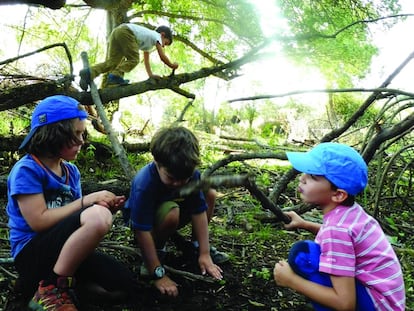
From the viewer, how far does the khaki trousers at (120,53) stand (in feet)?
17.9

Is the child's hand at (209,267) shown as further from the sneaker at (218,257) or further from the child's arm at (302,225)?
the child's arm at (302,225)

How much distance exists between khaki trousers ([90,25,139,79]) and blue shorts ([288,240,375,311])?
434 cm

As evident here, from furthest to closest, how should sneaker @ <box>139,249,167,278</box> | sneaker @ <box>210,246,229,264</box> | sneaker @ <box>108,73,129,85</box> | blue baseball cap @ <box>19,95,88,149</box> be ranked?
1. sneaker @ <box>108,73,129,85</box>
2. sneaker @ <box>210,246,229,264</box>
3. sneaker @ <box>139,249,167,278</box>
4. blue baseball cap @ <box>19,95,88,149</box>

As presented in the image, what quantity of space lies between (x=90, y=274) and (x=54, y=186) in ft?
1.52

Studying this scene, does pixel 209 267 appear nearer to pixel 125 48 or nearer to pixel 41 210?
pixel 41 210

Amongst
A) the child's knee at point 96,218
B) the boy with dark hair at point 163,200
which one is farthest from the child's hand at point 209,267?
the child's knee at point 96,218

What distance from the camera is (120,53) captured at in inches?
223

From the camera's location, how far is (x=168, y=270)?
7.38ft

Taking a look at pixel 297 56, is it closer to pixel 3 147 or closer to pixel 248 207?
pixel 248 207

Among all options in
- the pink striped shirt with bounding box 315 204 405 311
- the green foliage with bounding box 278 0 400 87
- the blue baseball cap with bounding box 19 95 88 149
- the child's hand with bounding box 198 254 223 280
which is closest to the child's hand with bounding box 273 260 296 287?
the pink striped shirt with bounding box 315 204 405 311

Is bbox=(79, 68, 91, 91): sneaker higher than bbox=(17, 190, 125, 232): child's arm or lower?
higher

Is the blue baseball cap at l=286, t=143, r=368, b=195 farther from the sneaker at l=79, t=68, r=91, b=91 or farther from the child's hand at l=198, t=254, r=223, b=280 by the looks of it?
the sneaker at l=79, t=68, r=91, b=91

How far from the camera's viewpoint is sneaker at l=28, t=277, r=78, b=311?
5.62 ft

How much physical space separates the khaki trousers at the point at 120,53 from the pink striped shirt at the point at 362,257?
14.6 feet
